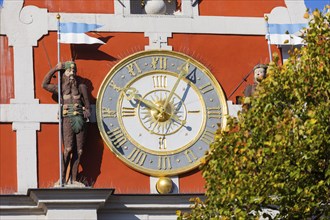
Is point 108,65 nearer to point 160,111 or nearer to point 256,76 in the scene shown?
point 160,111

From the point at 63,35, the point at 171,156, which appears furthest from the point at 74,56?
the point at 171,156

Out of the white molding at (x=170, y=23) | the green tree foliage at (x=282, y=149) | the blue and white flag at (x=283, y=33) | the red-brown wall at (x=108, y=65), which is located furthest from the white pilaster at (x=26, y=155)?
the blue and white flag at (x=283, y=33)

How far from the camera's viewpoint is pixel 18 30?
2295cm

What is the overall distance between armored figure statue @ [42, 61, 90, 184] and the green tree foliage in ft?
9.40

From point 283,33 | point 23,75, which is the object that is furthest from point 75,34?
point 283,33

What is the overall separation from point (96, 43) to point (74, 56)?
15.0 inches

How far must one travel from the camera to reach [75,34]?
22.9m

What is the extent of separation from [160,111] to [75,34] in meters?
1.69

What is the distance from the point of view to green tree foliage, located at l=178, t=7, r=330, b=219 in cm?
1898

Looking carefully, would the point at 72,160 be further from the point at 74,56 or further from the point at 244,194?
the point at 244,194

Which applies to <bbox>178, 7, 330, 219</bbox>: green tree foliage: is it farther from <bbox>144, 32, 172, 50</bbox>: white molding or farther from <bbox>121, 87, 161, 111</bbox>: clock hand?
<bbox>144, 32, 172, 50</bbox>: white molding

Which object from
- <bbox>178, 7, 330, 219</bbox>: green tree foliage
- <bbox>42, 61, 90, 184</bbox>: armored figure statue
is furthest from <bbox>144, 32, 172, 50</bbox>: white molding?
<bbox>178, 7, 330, 219</bbox>: green tree foliage

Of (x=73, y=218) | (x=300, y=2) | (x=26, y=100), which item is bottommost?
(x=73, y=218)

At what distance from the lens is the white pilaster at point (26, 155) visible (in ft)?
72.7
